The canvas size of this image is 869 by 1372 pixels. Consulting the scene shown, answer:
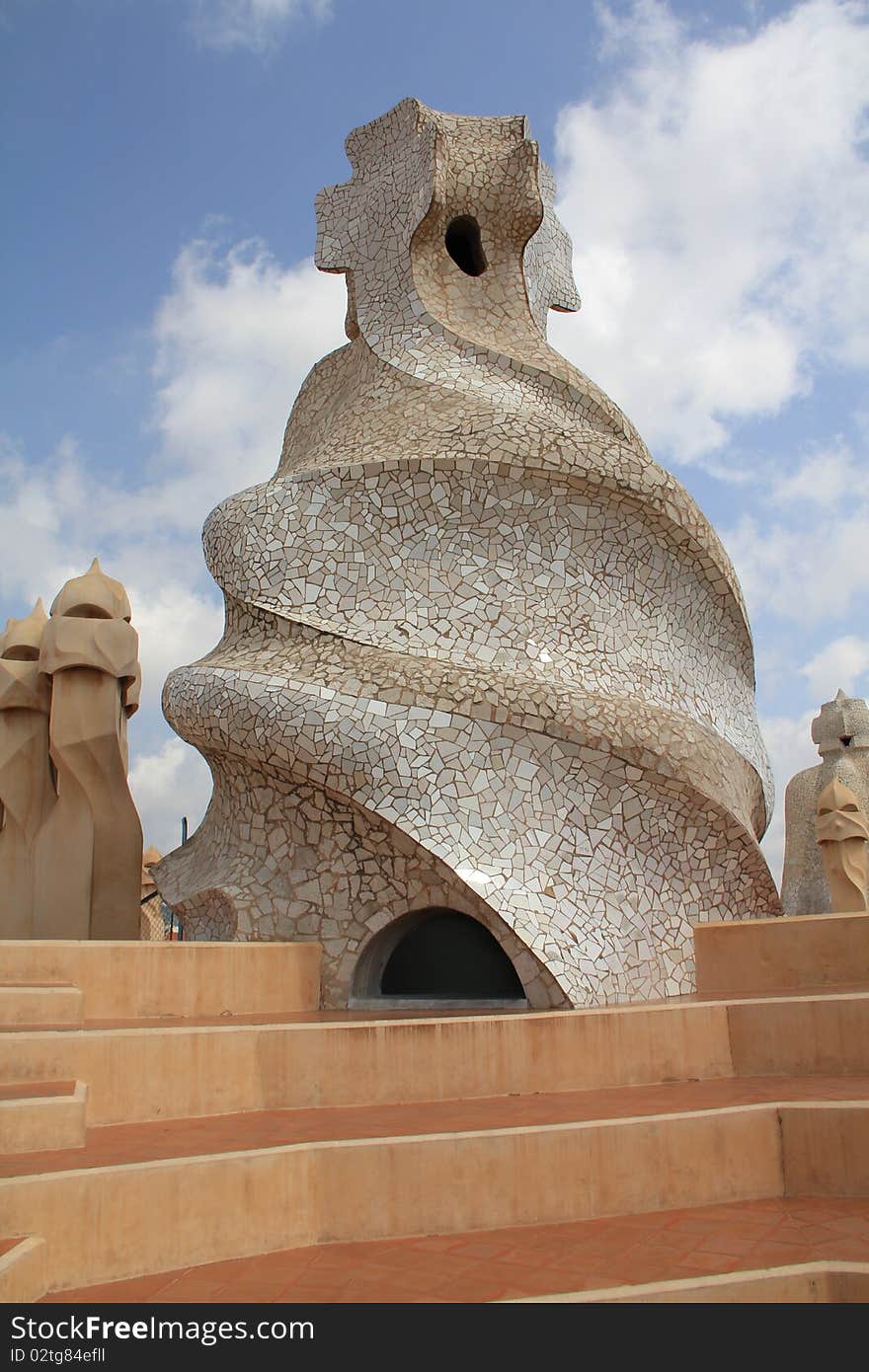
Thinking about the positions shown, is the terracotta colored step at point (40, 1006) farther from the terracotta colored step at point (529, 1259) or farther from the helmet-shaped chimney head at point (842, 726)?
the helmet-shaped chimney head at point (842, 726)

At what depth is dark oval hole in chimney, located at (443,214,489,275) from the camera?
37.3 ft

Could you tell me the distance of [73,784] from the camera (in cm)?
880

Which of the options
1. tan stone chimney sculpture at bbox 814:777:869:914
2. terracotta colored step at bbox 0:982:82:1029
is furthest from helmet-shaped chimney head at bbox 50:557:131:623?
tan stone chimney sculpture at bbox 814:777:869:914

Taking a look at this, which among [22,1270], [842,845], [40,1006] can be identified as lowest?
Result: [22,1270]

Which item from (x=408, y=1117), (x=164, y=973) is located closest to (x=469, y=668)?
(x=164, y=973)

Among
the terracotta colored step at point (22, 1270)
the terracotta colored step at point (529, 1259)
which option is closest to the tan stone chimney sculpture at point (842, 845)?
the terracotta colored step at point (529, 1259)

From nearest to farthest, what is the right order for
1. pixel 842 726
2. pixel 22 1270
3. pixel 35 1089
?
pixel 22 1270, pixel 35 1089, pixel 842 726

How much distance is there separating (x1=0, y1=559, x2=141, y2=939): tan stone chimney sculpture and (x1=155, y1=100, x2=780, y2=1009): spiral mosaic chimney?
544 millimetres

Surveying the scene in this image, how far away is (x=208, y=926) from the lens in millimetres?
9062

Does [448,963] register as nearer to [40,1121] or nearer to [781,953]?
[781,953]

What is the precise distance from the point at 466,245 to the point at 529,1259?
10.3 meters

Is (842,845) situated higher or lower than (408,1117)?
higher

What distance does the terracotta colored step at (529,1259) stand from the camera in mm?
3584

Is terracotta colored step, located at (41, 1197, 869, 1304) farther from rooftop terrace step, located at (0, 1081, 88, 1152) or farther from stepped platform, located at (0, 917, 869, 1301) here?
rooftop terrace step, located at (0, 1081, 88, 1152)
